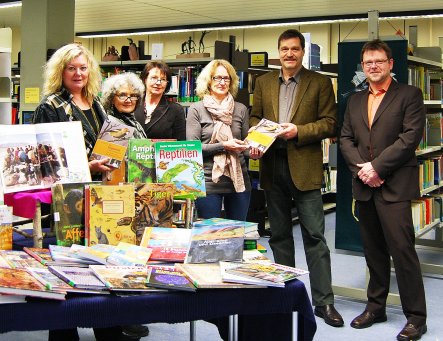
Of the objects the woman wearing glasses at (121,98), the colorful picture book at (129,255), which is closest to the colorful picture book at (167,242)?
the colorful picture book at (129,255)

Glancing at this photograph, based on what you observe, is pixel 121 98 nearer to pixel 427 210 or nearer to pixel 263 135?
pixel 263 135

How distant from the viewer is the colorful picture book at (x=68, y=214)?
8.43 feet

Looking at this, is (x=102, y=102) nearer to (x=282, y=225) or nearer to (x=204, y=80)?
(x=204, y=80)

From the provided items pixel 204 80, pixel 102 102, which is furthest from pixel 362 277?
pixel 102 102

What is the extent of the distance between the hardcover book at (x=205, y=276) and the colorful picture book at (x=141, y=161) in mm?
620

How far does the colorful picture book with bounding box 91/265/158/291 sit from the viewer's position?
2.09m

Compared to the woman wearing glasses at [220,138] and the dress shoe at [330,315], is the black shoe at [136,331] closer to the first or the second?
the woman wearing glasses at [220,138]

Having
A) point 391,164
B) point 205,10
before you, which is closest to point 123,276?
point 391,164

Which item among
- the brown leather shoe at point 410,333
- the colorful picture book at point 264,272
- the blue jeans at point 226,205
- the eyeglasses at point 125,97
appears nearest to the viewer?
the colorful picture book at point 264,272

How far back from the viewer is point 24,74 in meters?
7.39

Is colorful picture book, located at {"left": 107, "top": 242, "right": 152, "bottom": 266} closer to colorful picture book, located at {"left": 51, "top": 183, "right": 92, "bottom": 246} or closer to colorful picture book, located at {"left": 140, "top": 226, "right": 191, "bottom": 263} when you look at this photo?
colorful picture book, located at {"left": 140, "top": 226, "right": 191, "bottom": 263}

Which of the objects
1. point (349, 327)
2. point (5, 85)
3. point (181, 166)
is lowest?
point (349, 327)

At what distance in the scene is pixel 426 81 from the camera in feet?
17.8

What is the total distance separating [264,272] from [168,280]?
1.17 ft
